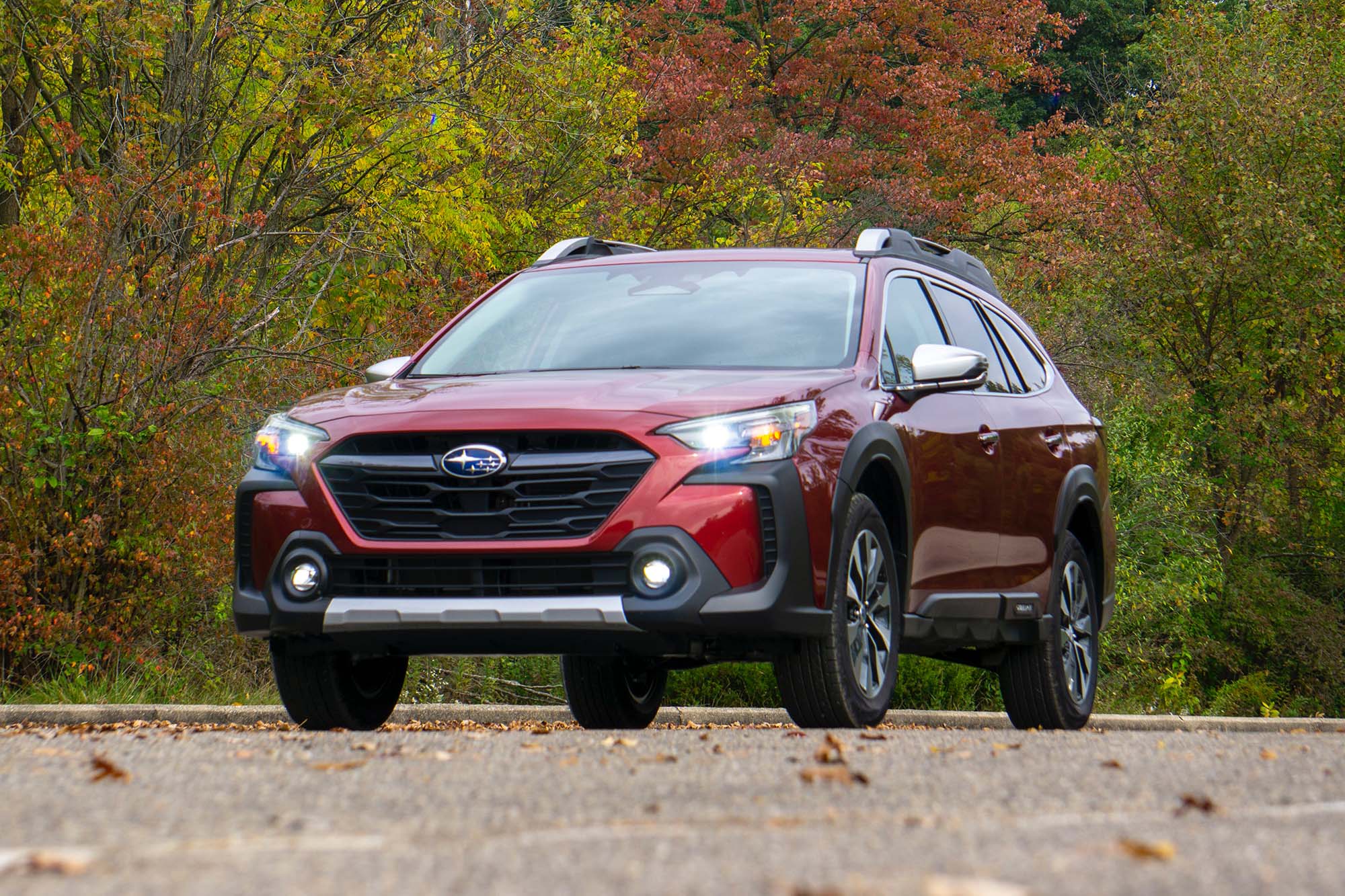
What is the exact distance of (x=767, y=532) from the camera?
6824mm

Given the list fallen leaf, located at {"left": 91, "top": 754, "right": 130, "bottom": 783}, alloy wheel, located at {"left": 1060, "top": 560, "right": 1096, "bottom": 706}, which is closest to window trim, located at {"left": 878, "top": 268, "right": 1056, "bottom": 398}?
alloy wheel, located at {"left": 1060, "top": 560, "right": 1096, "bottom": 706}

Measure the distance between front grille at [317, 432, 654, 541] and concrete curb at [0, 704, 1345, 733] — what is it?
11.8 ft

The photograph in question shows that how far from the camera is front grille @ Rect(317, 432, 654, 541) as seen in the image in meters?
6.82

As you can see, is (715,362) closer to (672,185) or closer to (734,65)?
(672,185)

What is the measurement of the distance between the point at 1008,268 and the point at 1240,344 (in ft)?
11.9

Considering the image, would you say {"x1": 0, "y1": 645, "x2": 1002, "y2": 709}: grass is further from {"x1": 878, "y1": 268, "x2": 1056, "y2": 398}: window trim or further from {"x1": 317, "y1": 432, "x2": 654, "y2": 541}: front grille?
{"x1": 317, "y1": 432, "x2": 654, "y2": 541}: front grille

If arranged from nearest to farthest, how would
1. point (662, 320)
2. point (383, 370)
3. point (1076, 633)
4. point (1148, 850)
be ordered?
1. point (1148, 850)
2. point (662, 320)
3. point (383, 370)
4. point (1076, 633)

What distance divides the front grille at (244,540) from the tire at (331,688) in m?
0.26

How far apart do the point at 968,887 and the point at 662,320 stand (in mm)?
4909

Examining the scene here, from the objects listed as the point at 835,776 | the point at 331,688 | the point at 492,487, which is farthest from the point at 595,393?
the point at 835,776

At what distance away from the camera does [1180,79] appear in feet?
98.4

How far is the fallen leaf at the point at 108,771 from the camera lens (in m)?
5.43

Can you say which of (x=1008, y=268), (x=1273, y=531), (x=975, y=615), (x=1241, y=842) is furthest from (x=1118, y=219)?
(x=1241, y=842)

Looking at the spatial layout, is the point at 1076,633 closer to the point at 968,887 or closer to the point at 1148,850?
the point at 1148,850
